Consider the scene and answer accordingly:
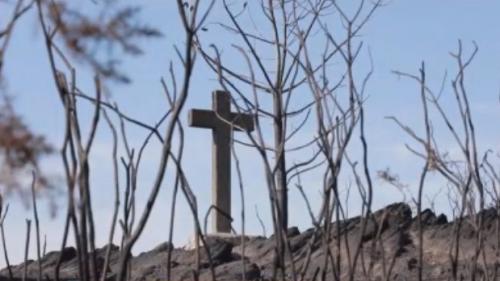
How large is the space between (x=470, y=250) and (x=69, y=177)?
9.21 metres

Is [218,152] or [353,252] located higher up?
[218,152]

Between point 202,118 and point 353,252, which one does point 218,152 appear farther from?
point 353,252

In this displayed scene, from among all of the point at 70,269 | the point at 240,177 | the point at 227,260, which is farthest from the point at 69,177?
the point at 227,260

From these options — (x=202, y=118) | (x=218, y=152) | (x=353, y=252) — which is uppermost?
(x=202, y=118)

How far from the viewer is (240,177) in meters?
3.00

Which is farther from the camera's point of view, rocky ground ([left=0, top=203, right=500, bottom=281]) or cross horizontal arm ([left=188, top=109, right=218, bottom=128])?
cross horizontal arm ([left=188, top=109, right=218, bottom=128])

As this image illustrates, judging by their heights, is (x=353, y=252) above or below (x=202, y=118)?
below

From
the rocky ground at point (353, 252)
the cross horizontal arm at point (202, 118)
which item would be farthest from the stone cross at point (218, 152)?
the rocky ground at point (353, 252)

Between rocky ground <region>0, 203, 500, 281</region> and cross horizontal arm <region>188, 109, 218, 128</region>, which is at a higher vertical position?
cross horizontal arm <region>188, 109, 218, 128</region>

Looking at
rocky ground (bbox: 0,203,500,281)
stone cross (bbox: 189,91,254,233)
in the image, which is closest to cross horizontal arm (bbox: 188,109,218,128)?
stone cross (bbox: 189,91,254,233)

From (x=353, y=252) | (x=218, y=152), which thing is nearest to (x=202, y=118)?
(x=218, y=152)

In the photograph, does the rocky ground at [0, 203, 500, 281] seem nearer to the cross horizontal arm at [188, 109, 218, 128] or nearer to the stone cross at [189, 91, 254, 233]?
the stone cross at [189, 91, 254, 233]

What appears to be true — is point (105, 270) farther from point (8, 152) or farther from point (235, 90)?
point (235, 90)

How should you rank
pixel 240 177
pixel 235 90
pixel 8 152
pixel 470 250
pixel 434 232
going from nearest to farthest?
pixel 8 152, pixel 240 177, pixel 235 90, pixel 470 250, pixel 434 232
